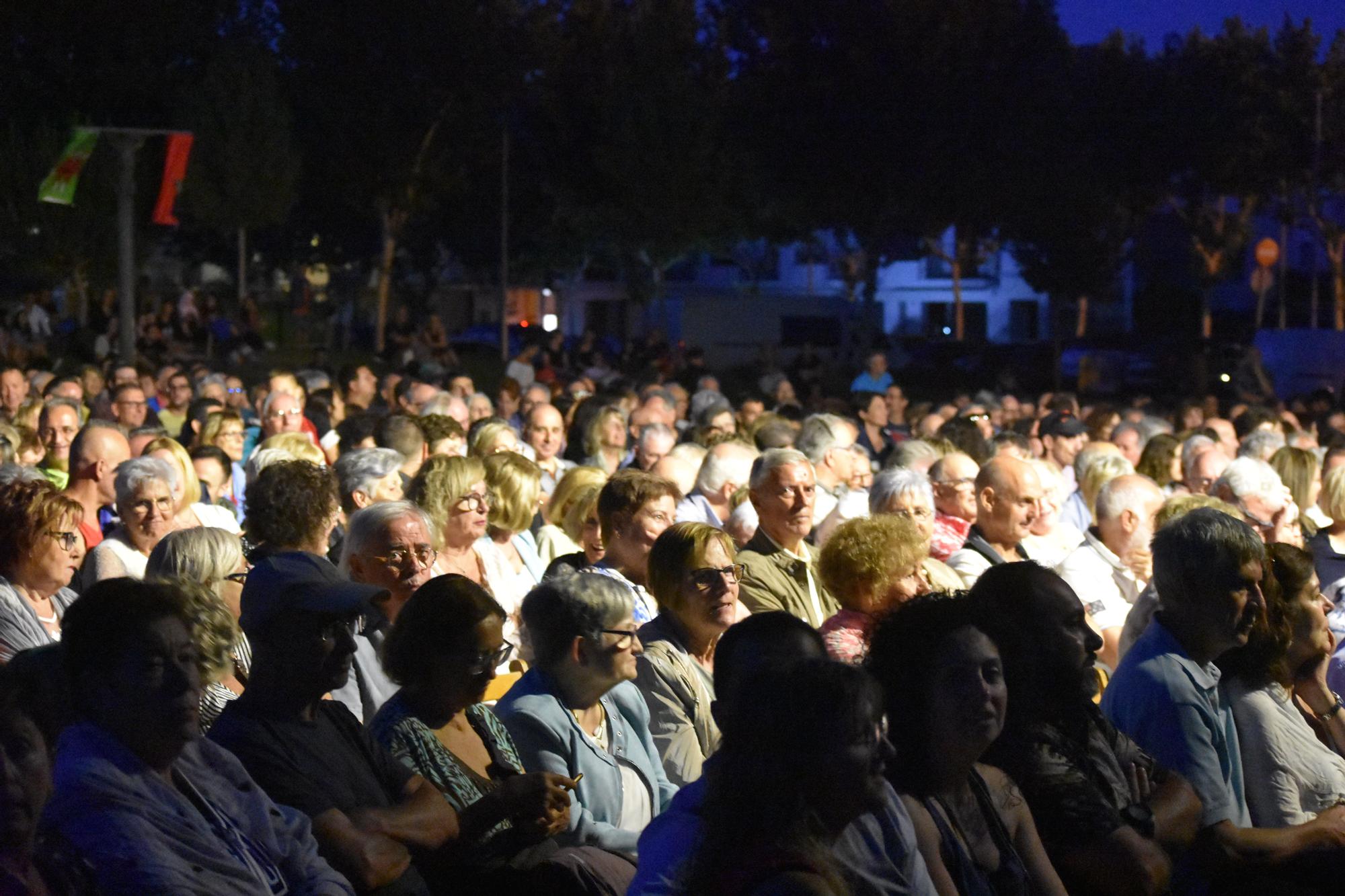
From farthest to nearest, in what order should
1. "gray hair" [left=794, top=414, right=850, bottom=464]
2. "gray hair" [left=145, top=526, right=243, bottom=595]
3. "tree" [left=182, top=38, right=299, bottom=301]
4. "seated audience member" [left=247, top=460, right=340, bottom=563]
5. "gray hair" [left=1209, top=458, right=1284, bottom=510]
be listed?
1. "tree" [left=182, top=38, right=299, bottom=301]
2. "gray hair" [left=794, top=414, right=850, bottom=464]
3. "gray hair" [left=1209, top=458, right=1284, bottom=510]
4. "seated audience member" [left=247, top=460, right=340, bottom=563]
5. "gray hair" [left=145, top=526, right=243, bottom=595]

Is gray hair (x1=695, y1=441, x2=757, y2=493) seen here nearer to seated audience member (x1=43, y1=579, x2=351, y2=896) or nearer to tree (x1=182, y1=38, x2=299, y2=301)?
seated audience member (x1=43, y1=579, x2=351, y2=896)

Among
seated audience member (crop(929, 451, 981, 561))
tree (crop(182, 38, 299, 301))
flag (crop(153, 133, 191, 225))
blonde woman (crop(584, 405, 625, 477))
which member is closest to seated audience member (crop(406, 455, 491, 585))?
seated audience member (crop(929, 451, 981, 561))

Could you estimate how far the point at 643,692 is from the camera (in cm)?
530

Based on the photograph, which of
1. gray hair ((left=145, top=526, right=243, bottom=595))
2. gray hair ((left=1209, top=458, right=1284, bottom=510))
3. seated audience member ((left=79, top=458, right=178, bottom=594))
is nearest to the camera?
gray hair ((left=145, top=526, right=243, bottom=595))

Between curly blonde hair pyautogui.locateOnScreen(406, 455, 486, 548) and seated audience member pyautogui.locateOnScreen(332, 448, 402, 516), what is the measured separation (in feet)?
1.41

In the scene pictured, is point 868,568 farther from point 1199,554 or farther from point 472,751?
point 472,751

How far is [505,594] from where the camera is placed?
281 inches

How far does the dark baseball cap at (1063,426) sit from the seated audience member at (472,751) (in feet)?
28.3

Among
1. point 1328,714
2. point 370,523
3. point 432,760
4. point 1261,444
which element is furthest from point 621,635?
point 1261,444

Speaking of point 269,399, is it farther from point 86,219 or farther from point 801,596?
point 86,219

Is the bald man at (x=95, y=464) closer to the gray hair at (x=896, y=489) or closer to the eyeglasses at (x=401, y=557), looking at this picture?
the eyeglasses at (x=401, y=557)

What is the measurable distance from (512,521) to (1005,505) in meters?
2.21

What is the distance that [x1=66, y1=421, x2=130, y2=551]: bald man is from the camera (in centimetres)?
802

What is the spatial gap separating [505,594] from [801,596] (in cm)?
126
